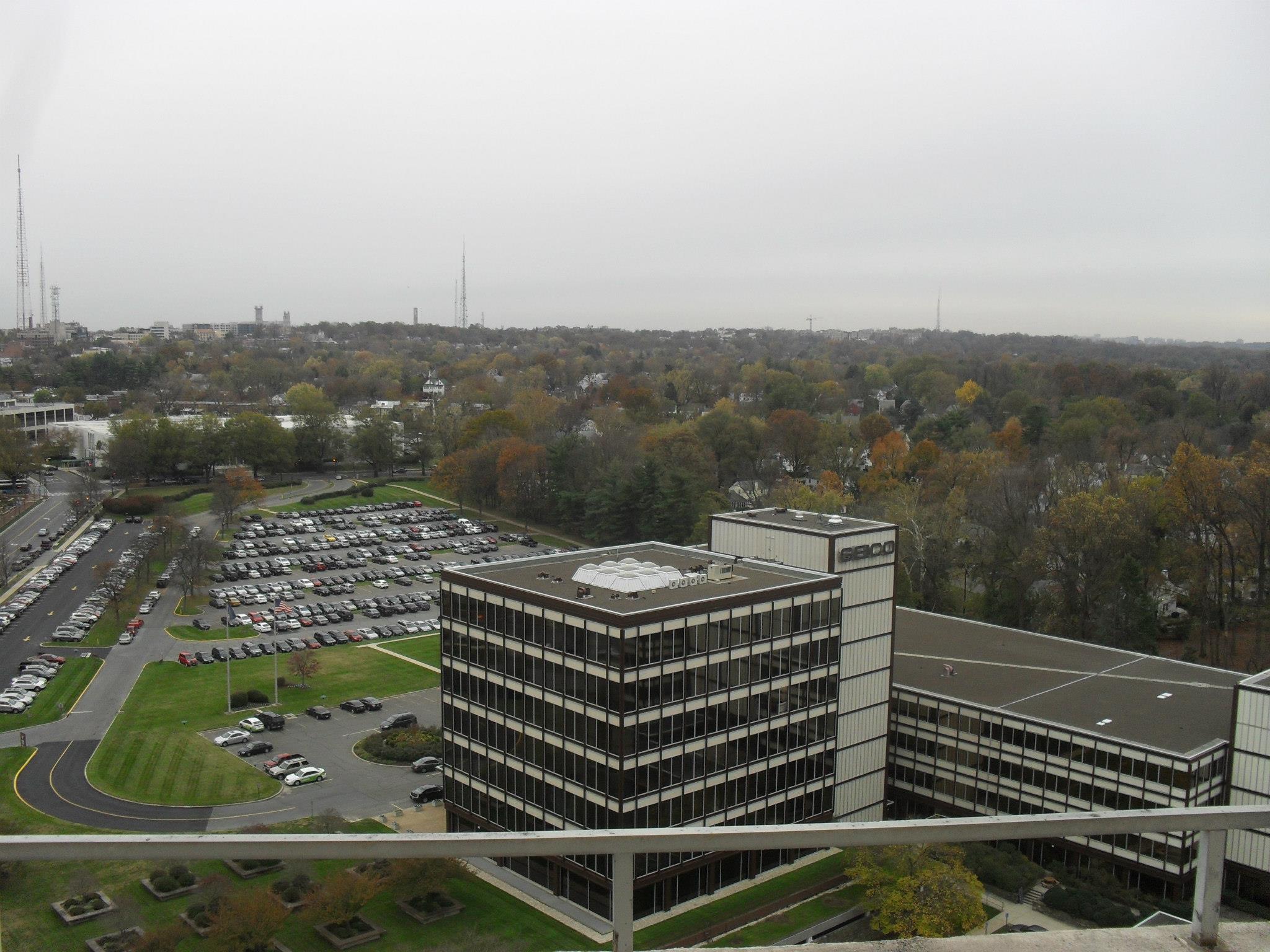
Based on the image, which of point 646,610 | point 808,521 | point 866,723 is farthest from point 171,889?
point 808,521

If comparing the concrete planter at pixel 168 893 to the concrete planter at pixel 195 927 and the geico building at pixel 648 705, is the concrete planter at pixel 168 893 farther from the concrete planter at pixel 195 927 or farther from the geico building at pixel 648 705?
the geico building at pixel 648 705

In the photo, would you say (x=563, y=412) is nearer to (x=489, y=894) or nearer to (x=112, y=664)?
(x=112, y=664)

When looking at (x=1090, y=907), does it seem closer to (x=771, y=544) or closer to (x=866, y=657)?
(x=866, y=657)

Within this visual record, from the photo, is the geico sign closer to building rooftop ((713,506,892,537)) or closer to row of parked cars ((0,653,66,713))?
building rooftop ((713,506,892,537))

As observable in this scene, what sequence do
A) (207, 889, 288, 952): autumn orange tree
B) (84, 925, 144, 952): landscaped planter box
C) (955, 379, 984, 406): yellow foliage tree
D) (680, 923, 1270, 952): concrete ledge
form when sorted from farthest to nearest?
(955, 379, 984, 406): yellow foliage tree < (207, 889, 288, 952): autumn orange tree < (84, 925, 144, 952): landscaped planter box < (680, 923, 1270, 952): concrete ledge

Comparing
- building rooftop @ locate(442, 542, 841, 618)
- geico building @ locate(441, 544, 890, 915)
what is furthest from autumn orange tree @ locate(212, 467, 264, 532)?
geico building @ locate(441, 544, 890, 915)
